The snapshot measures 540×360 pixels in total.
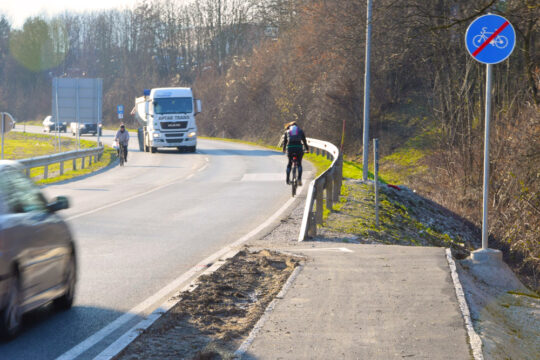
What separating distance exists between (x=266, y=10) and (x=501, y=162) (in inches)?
1831

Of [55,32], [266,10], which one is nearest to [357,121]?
[266,10]

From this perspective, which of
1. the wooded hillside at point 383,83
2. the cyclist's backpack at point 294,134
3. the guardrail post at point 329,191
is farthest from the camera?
the cyclist's backpack at point 294,134

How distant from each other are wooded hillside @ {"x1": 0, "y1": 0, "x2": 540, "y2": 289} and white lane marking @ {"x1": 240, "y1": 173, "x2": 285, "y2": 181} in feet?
9.50

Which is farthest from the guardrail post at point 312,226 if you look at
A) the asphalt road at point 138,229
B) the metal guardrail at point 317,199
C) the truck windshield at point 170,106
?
the truck windshield at point 170,106

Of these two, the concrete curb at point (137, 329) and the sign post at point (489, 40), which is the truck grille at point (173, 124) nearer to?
the sign post at point (489, 40)

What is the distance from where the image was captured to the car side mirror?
6770 mm

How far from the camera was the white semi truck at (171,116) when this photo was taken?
130 ft

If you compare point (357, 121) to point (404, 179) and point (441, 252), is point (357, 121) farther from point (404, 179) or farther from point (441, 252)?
point (441, 252)

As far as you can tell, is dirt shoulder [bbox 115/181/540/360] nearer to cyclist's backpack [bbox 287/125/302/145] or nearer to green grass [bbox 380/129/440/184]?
cyclist's backpack [bbox 287/125/302/145]

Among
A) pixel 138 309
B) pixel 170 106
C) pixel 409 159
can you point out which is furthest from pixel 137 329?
pixel 170 106

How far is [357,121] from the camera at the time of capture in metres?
41.3

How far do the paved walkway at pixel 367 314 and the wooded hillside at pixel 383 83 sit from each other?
556cm

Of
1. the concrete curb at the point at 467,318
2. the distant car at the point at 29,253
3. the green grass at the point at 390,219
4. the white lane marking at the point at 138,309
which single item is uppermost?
the distant car at the point at 29,253

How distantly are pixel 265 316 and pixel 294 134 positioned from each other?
12.6m
